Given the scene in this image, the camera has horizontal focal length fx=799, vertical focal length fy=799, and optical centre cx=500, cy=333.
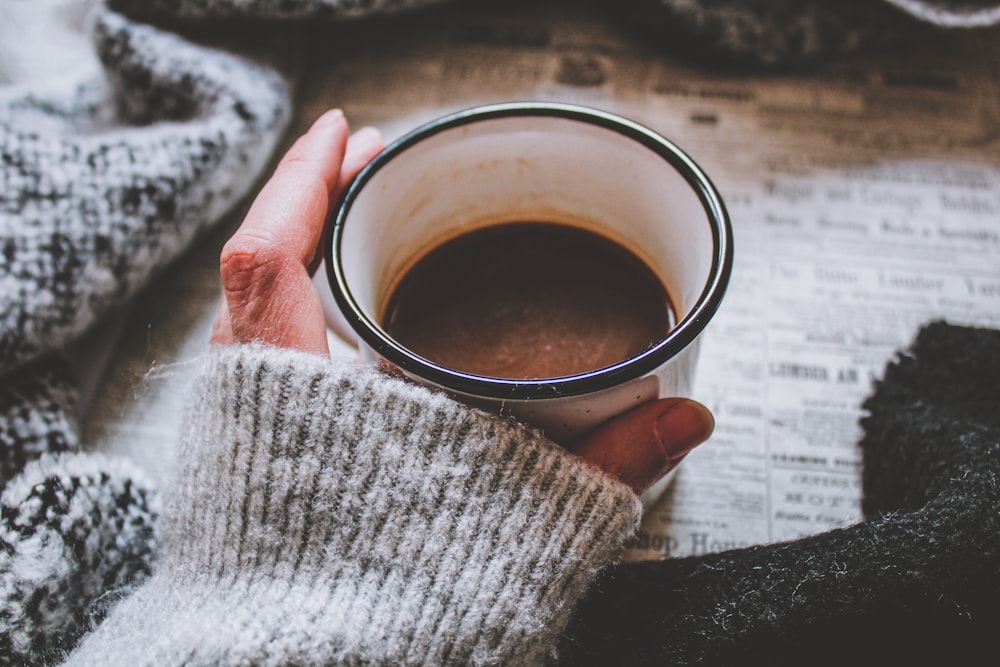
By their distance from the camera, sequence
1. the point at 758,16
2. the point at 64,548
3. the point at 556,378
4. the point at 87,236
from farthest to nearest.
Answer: the point at 758,16 < the point at 87,236 < the point at 64,548 < the point at 556,378

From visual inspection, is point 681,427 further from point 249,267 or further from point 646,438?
point 249,267

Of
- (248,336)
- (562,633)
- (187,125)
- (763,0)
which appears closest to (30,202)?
(187,125)

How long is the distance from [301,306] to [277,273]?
0.07 feet

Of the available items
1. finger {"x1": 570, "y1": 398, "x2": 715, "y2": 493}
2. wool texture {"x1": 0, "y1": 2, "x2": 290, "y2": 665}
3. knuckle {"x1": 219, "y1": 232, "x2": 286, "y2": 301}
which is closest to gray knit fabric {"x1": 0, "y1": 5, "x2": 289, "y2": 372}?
wool texture {"x1": 0, "y1": 2, "x2": 290, "y2": 665}

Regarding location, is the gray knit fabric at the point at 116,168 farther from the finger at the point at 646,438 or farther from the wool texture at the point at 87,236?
the finger at the point at 646,438

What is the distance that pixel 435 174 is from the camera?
45 cm

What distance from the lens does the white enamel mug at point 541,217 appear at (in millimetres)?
342

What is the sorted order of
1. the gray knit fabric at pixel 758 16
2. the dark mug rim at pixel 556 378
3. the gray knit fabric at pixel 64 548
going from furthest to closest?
the gray knit fabric at pixel 758 16, the gray knit fabric at pixel 64 548, the dark mug rim at pixel 556 378

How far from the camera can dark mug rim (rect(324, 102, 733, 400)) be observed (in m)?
0.33

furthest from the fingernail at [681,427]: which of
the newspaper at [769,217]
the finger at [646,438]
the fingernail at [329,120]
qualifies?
the fingernail at [329,120]

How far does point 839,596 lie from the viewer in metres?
0.40

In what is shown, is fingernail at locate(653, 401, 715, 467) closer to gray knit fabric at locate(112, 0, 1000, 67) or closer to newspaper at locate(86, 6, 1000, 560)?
newspaper at locate(86, 6, 1000, 560)

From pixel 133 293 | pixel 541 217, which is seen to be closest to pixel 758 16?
pixel 541 217

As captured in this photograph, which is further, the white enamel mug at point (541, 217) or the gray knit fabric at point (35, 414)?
the gray knit fabric at point (35, 414)
